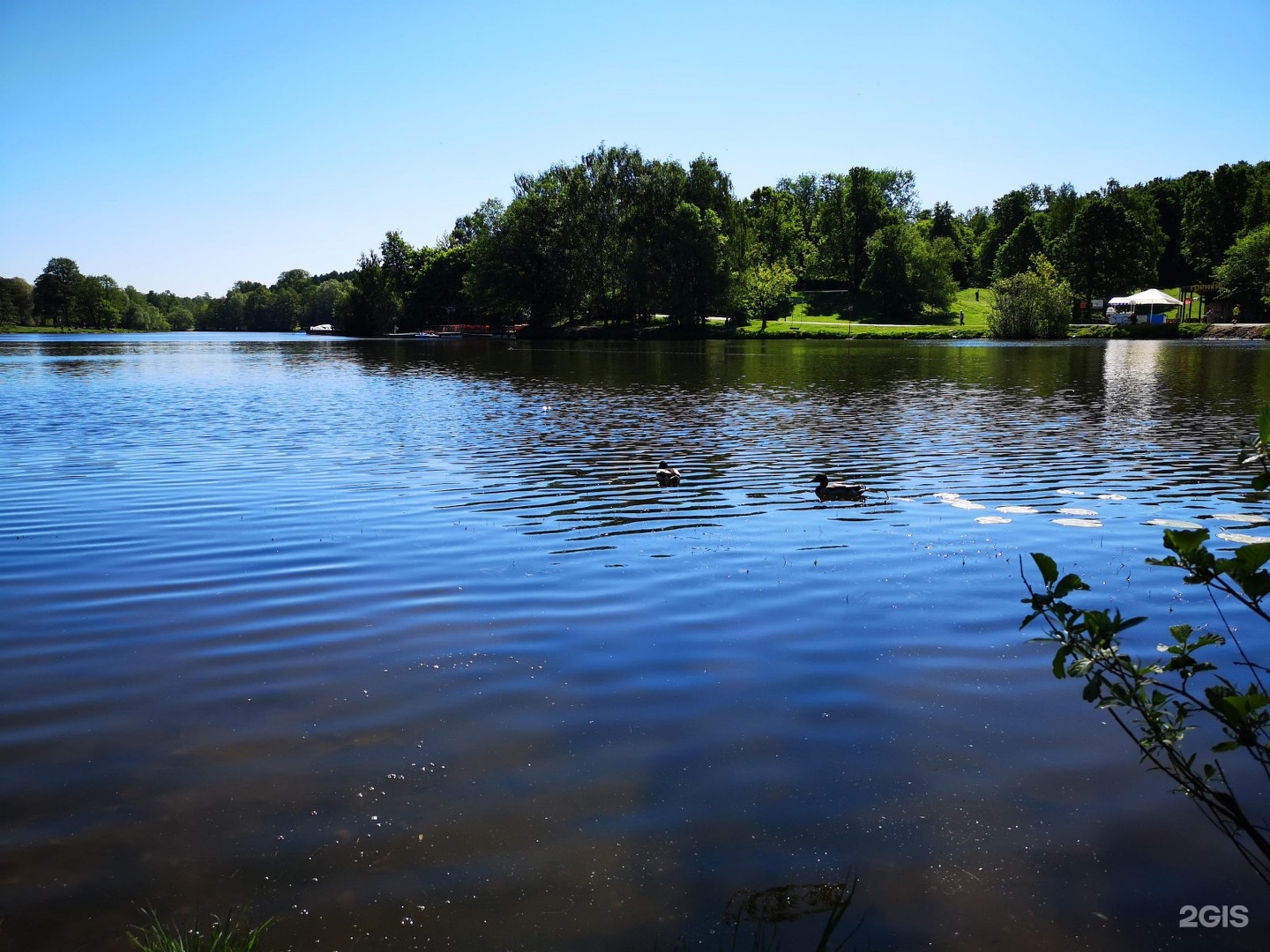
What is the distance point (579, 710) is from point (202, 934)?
315cm

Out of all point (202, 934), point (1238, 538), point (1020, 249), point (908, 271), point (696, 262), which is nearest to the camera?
point (202, 934)

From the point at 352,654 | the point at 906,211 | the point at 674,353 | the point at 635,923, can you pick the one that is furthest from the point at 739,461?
the point at 906,211

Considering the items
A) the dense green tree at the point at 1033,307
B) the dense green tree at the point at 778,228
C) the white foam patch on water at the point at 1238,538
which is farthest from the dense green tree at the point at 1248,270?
the white foam patch on water at the point at 1238,538

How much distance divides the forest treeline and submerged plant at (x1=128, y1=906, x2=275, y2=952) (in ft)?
320

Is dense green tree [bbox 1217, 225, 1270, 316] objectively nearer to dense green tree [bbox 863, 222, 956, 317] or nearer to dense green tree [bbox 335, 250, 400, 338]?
dense green tree [bbox 863, 222, 956, 317]

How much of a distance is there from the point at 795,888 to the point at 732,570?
6.34m

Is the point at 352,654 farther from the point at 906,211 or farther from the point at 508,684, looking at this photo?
the point at 906,211

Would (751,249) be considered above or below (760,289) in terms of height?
above

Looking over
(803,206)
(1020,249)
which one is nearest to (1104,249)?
(1020,249)

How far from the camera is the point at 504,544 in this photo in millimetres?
12320

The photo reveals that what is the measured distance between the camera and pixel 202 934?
425 centimetres

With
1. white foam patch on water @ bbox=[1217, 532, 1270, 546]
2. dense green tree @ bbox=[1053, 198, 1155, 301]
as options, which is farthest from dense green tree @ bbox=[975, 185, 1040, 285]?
white foam patch on water @ bbox=[1217, 532, 1270, 546]

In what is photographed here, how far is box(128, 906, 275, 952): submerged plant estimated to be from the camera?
3.97m

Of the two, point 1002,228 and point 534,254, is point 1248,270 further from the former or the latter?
point 534,254
